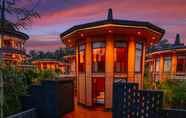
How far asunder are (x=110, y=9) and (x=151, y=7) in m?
2.83

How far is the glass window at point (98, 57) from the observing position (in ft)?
33.0

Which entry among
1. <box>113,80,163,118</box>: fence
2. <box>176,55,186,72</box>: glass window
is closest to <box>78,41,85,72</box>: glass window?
<box>113,80,163,118</box>: fence

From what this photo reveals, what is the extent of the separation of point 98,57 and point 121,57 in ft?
4.52

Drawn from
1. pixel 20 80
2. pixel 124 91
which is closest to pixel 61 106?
pixel 20 80

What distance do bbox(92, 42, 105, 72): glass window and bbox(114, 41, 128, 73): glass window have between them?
772 mm

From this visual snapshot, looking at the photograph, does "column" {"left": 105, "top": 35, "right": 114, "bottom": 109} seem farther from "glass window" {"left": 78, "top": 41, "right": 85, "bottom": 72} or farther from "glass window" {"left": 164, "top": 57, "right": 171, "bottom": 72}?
"glass window" {"left": 164, "top": 57, "right": 171, "bottom": 72}

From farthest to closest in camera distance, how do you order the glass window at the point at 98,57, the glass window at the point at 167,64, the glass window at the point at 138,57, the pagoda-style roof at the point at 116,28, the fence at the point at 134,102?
the glass window at the point at 167,64, the glass window at the point at 138,57, the glass window at the point at 98,57, the pagoda-style roof at the point at 116,28, the fence at the point at 134,102

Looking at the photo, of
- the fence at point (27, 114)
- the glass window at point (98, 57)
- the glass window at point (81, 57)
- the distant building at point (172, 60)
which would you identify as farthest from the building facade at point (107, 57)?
the distant building at point (172, 60)

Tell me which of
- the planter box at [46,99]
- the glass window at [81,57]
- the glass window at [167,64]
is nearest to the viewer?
the planter box at [46,99]

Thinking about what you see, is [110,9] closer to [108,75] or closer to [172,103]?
[108,75]

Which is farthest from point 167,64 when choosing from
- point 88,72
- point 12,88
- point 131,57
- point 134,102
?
point 12,88

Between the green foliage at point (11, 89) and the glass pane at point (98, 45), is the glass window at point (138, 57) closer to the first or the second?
the glass pane at point (98, 45)

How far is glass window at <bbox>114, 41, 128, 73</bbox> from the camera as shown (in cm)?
986

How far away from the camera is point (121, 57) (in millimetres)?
10008
